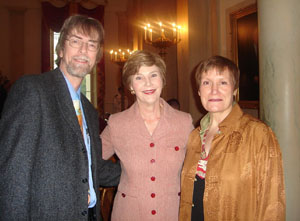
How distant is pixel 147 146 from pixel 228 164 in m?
0.69

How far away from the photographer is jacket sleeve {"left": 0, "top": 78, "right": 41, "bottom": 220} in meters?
1.23

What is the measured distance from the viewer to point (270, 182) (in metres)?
1.38

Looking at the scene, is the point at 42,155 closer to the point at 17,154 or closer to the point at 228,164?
the point at 17,154

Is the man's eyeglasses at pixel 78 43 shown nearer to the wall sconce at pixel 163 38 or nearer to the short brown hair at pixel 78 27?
the short brown hair at pixel 78 27

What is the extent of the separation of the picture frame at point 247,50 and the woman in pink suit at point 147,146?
2.55 m

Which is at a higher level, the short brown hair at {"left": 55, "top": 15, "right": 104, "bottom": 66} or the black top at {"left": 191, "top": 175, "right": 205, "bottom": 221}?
the short brown hair at {"left": 55, "top": 15, "right": 104, "bottom": 66}

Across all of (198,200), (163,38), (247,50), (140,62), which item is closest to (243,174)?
(198,200)

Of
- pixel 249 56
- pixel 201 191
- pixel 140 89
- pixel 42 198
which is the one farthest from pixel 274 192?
pixel 249 56

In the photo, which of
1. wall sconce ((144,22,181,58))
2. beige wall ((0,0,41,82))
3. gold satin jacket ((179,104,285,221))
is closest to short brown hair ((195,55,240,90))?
gold satin jacket ((179,104,285,221))

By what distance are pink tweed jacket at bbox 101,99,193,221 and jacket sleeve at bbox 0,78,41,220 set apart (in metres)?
0.82

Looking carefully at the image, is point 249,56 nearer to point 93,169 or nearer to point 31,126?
point 93,169

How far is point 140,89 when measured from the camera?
2.02 metres

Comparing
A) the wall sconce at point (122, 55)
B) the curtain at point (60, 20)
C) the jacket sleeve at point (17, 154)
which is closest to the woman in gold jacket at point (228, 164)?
the jacket sleeve at point (17, 154)

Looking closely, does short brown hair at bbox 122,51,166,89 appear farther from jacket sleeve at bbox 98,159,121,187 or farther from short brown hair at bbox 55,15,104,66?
jacket sleeve at bbox 98,159,121,187
